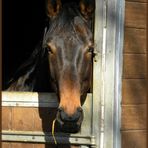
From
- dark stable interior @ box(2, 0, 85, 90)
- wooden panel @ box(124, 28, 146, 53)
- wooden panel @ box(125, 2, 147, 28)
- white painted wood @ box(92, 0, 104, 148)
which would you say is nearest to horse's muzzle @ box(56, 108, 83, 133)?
white painted wood @ box(92, 0, 104, 148)

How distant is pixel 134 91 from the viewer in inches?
117

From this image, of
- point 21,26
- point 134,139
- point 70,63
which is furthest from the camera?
point 21,26

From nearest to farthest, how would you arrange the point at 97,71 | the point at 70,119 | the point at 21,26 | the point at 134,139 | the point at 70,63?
the point at 70,119 < the point at 70,63 < the point at 97,71 < the point at 134,139 < the point at 21,26

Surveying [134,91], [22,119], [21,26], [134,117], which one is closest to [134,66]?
[134,91]

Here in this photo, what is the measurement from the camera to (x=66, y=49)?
8.72ft

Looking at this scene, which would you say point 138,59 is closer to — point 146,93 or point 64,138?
point 146,93

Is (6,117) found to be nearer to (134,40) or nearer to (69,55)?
(69,55)

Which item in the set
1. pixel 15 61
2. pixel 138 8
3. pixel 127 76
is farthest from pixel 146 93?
pixel 15 61

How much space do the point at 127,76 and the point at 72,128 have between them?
0.53 metres

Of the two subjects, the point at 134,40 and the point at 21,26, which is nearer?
the point at 134,40

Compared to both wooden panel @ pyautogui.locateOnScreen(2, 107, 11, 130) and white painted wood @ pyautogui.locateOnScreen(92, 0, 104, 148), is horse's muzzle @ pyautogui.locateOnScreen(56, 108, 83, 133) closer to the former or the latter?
white painted wood @ pyautogui.locateOnScreen(92, 0, 104, 148)

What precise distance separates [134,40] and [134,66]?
0.15 metres

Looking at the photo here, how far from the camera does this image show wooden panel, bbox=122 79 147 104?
2.93 metres

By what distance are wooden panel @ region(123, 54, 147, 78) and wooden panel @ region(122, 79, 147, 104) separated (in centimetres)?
3
